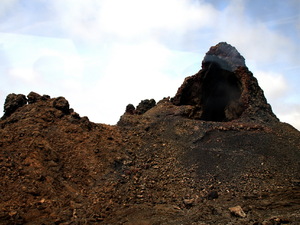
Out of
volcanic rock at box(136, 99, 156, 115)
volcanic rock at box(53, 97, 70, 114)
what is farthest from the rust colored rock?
volcanic rock at box(136, 99, 156, 115)


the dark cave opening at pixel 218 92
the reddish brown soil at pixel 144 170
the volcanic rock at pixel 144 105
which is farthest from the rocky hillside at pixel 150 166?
the volcanic rock at pixel 144 105

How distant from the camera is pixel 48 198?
13578 mm

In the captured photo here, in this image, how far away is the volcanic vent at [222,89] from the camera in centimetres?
2370

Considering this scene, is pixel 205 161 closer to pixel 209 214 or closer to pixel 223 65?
pixel 209 214

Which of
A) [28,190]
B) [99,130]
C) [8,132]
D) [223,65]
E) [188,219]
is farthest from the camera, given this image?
[223,65]

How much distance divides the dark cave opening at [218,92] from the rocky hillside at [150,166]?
0.87 meters

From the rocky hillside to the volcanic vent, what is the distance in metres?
0.17

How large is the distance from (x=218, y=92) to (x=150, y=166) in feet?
39.4

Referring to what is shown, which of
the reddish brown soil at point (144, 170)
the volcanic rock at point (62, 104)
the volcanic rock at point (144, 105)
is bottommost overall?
the reddish brown soil at point (144, 170)

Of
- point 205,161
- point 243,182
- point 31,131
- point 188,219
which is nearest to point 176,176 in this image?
point 205,161

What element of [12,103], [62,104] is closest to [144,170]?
[62,104]

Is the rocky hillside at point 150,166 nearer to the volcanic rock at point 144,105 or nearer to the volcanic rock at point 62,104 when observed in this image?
the volcanic rock at point 62,104

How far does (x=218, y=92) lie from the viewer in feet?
87.6

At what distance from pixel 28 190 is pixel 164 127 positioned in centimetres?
994
